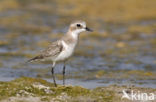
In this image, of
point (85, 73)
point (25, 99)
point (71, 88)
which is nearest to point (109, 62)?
point (85, 73)

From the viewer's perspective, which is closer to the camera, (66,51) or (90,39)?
(66,51)

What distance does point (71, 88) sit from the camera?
26.1 ft

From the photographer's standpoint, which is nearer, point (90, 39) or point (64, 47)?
point (64, 47)

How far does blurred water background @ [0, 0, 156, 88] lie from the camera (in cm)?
1102

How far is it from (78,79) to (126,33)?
6.96 metres

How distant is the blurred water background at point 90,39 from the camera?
1102 cm

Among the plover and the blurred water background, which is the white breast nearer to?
the plover

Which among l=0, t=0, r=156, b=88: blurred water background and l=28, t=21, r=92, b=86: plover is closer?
l=28, t=21, r=92, b=86: plover

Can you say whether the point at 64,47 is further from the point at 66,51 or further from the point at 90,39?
the point at 90,39

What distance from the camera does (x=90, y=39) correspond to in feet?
52.5

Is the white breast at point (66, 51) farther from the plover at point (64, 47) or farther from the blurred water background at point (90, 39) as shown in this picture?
the blurred water background at point (90, 39)

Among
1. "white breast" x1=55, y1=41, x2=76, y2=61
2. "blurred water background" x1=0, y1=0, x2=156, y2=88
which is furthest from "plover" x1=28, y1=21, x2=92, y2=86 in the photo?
"blurred water background" x1=0, y1=0, x2=156, y2=88

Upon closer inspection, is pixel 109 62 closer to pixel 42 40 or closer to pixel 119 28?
pixel 42 40

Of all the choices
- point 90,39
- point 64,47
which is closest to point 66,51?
point 64,47
